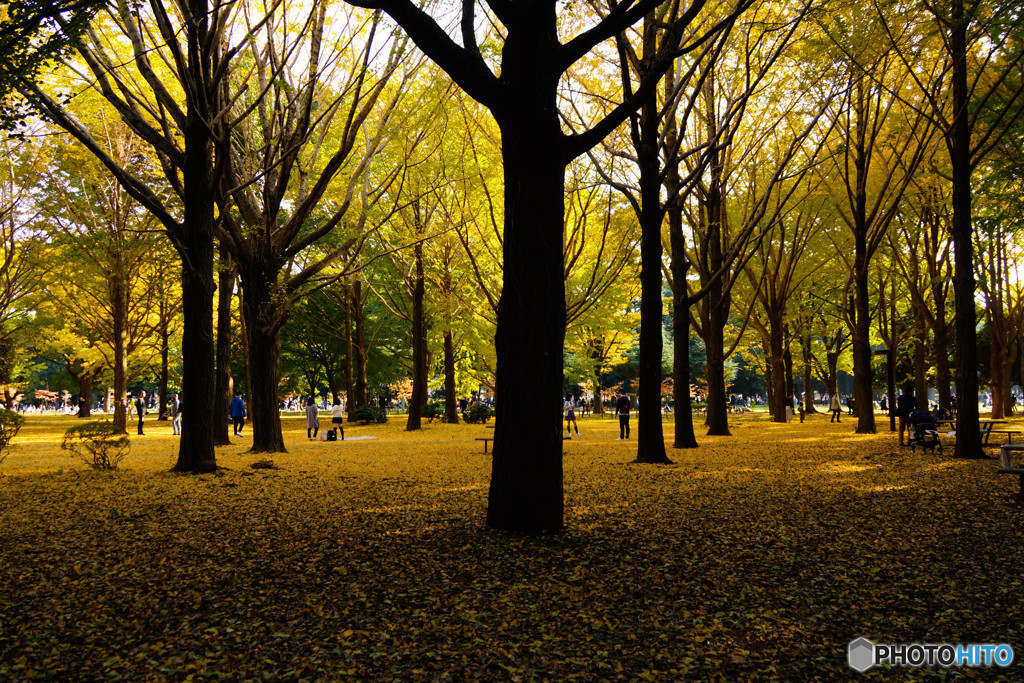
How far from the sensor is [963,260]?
11.8m

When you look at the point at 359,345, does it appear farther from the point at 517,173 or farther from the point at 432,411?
the point at 517,173

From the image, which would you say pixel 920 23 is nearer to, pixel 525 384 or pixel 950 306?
pixel 525 384

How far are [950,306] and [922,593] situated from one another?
111ft

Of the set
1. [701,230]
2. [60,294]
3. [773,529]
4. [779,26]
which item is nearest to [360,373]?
[60,294]

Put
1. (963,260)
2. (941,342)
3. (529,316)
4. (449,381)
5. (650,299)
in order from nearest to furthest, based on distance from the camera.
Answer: (529,316) → (963,260) → (650,299) → (941,342) → (449,381)

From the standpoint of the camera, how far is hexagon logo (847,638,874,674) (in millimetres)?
3711

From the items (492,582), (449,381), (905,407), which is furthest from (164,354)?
(492,582)

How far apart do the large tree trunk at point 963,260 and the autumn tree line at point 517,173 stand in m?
0.06

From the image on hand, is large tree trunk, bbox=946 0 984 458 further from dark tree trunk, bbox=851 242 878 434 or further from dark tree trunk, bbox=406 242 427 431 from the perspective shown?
dark tree trunk, bbox=406 242 427 431

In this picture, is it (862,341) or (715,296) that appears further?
(715,296)

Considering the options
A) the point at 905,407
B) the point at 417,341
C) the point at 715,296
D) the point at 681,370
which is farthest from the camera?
the point at 417,341

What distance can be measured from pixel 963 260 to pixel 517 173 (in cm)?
994

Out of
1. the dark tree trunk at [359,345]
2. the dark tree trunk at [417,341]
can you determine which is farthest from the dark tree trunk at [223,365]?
the dark tree trunk at [359,345]

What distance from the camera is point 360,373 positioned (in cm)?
3356
